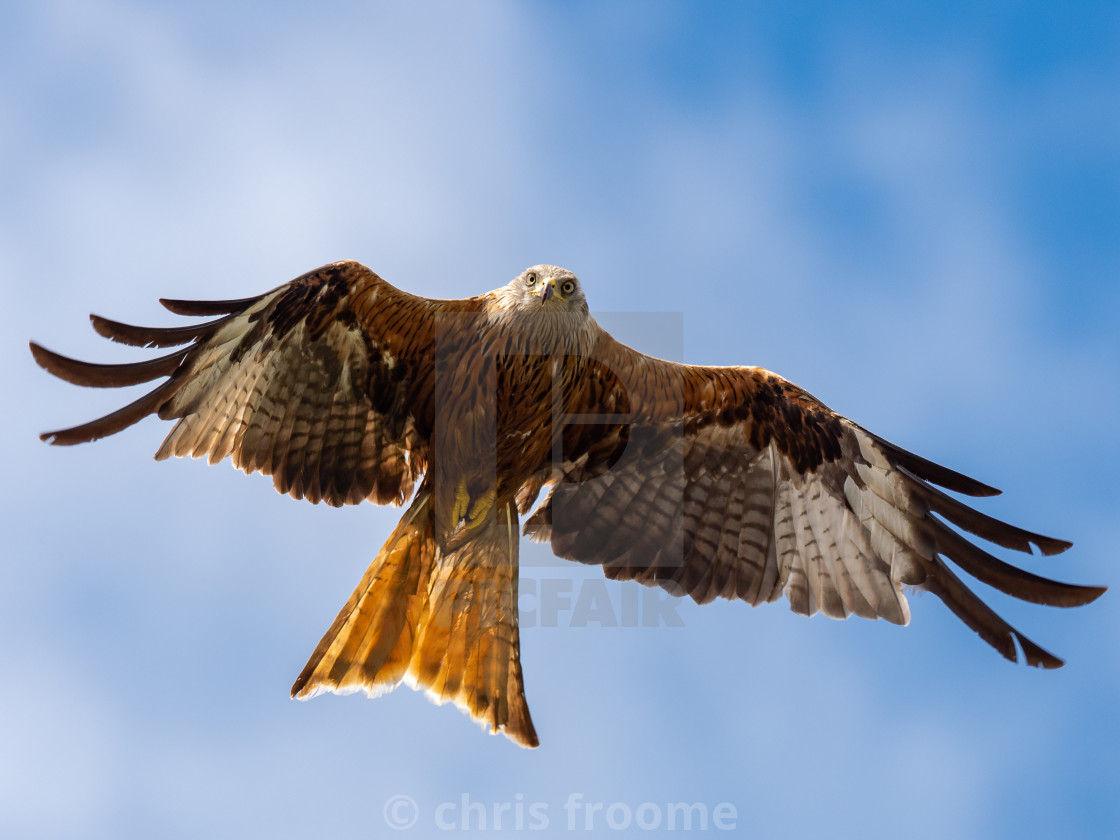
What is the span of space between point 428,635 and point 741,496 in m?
2.65

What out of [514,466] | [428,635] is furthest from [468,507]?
[428,635]

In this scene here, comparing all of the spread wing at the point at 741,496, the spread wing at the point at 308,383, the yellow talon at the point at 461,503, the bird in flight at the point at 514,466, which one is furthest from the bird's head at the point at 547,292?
the yellow talon at the point at 461,503

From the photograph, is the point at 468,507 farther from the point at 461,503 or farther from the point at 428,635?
the point at 428,635

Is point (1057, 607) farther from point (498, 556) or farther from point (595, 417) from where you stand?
point (498, 556)

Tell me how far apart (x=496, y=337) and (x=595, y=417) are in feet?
3.55

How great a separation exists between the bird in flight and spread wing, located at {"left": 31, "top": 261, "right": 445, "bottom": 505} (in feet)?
0.05

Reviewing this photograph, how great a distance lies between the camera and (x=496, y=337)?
7008 millimetres

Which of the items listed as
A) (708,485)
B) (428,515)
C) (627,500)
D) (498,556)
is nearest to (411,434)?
(428,515)

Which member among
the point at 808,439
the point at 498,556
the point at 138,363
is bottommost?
the point at 498,556

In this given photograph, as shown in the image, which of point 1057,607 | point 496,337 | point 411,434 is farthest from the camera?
point 411,434

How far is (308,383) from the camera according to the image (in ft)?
23.9

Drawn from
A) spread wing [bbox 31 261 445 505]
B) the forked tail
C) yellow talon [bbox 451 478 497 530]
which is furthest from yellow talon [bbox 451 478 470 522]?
spread wing [bbox 31 261 445 505]

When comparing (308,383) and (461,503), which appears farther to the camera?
(461,503)

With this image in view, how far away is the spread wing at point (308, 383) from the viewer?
6844mm
